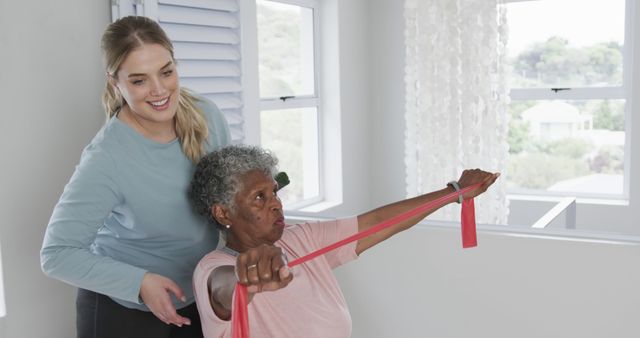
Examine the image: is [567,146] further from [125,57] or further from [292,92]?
[125,57]

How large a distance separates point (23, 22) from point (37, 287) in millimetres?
648

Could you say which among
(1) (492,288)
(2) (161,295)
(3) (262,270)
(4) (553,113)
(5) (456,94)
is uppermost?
(5) (456,94)

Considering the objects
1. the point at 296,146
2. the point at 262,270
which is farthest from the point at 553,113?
the point at 262,270

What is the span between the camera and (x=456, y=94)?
11.2 feet

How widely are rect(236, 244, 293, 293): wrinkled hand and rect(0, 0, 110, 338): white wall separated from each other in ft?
3.09

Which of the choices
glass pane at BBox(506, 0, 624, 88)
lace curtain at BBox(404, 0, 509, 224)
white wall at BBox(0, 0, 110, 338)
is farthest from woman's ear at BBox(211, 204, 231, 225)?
glass pane at BBox(506, 0, 624, 88)

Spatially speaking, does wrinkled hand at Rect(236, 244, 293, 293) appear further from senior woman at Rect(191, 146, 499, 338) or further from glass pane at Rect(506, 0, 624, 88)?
glass pane at Rect(506, 0, 624, 88)

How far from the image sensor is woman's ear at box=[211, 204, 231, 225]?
139 centimetres

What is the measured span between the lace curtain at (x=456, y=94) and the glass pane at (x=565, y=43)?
36cm

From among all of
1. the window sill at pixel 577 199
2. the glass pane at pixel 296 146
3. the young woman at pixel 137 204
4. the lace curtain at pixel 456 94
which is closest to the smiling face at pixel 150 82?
the young woman at pixel 137 204

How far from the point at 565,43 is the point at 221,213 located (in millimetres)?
2721

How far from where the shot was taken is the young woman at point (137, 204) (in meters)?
1.34

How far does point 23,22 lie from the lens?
1.68m

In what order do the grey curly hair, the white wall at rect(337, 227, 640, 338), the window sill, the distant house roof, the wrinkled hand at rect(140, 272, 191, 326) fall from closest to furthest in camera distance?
the wrinkled hand at rect(140, 272, 191, 326) → the grey curly hair → the white wall at rect(337, 227, 640, 338) → the window sill → the distant house roof
